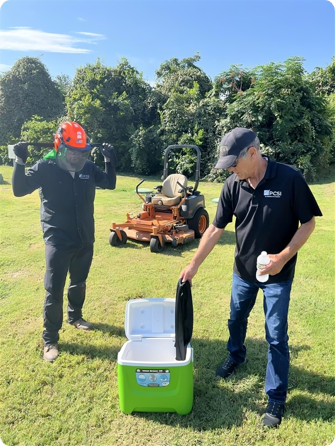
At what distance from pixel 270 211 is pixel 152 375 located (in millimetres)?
1297

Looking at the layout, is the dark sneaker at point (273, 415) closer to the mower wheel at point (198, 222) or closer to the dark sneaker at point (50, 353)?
the dark sneaker at point (50, 353)

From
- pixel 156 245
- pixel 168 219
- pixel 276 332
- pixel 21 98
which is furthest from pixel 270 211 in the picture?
pixel 21 98

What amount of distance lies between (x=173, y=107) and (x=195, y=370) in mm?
14758

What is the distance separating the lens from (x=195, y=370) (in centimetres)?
299

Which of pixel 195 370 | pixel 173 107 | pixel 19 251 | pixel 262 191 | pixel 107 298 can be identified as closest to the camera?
pixel 262 191

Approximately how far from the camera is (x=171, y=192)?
269 inches

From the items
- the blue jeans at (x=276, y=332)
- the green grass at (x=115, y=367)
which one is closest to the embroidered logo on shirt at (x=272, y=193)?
the blue jeans at (x=276, y=332)

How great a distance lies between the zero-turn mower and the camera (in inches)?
239

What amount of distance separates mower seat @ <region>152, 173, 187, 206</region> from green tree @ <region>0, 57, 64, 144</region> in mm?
17154

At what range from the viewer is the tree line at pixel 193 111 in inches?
539

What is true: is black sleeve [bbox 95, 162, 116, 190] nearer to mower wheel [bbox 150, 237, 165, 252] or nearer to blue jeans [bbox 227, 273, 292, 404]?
blue jeans [bbox 227, 273, 292, 404]

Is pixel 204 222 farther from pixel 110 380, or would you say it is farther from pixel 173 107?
pixel 173 107

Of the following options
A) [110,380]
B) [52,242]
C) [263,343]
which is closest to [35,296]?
[52,242]

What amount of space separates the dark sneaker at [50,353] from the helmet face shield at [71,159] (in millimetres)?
1546
